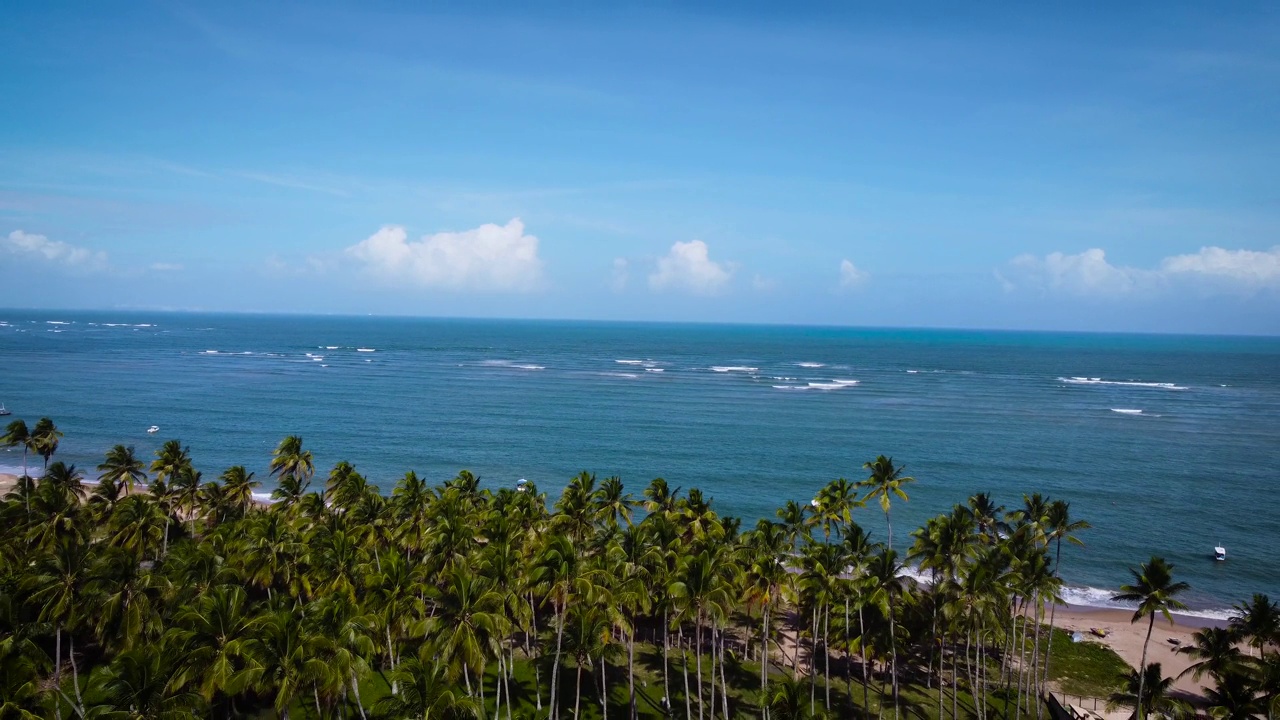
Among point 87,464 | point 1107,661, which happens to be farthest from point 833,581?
point 87,464

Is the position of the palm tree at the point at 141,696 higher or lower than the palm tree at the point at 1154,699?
higher

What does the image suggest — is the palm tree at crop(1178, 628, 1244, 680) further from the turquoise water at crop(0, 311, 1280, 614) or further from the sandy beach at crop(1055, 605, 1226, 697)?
the turquoise water at crop(0, 311, 1280, 614)

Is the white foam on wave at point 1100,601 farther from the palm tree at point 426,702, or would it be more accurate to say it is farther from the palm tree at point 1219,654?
the palm tree at point 426,702

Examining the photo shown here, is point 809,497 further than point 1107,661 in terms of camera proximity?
Yes

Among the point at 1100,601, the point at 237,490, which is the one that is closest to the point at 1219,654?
the point at 1100,601

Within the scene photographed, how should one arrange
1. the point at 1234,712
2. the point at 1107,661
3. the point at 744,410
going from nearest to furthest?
the point at 1234,712 → the point at 1107,661 → the point at 744,410

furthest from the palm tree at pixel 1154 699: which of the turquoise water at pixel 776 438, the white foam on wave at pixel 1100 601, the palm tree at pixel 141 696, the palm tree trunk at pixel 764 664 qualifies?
the palm tree at pixel 141 696

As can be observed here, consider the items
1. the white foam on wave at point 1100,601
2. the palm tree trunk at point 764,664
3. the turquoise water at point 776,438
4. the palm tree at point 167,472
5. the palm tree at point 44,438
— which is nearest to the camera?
the palm tree trunk at point 764,664

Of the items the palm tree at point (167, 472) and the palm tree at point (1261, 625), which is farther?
the palm tree at point (167, 472)

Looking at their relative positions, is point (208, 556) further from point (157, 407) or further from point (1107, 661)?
point (157, 407)
